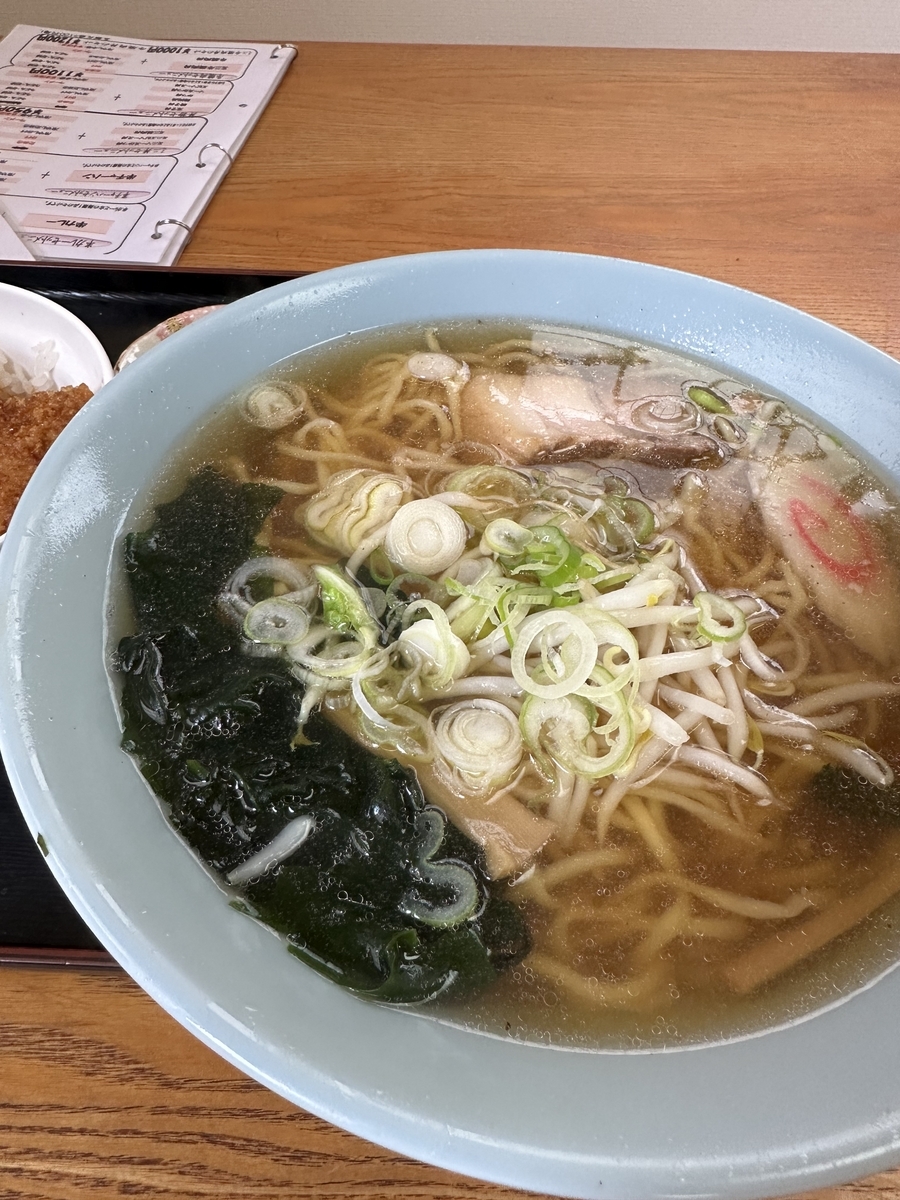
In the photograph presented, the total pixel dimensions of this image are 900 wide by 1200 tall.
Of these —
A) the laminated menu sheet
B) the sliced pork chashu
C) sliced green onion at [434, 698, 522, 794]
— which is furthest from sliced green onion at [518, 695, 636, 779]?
the laminated menu sheet

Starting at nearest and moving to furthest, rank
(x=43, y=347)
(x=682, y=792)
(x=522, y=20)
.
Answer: (x=682, y=792), (x=43, y=347), (x=522, y=20)

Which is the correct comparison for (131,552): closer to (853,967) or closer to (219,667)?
(219,667)

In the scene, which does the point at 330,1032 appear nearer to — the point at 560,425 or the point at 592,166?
the point at 560,425

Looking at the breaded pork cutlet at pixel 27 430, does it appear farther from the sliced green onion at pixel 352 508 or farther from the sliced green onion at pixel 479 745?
the sliced green onion at pixel 479 745

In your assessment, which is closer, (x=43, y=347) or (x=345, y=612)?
(x=345, y=612)

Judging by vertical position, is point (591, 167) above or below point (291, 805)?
above

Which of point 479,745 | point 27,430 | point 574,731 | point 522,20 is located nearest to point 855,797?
point 574,731

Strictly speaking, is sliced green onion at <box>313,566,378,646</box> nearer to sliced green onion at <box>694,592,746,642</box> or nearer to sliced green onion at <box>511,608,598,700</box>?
sliced green onion at <box>511,608,598,700</box>
